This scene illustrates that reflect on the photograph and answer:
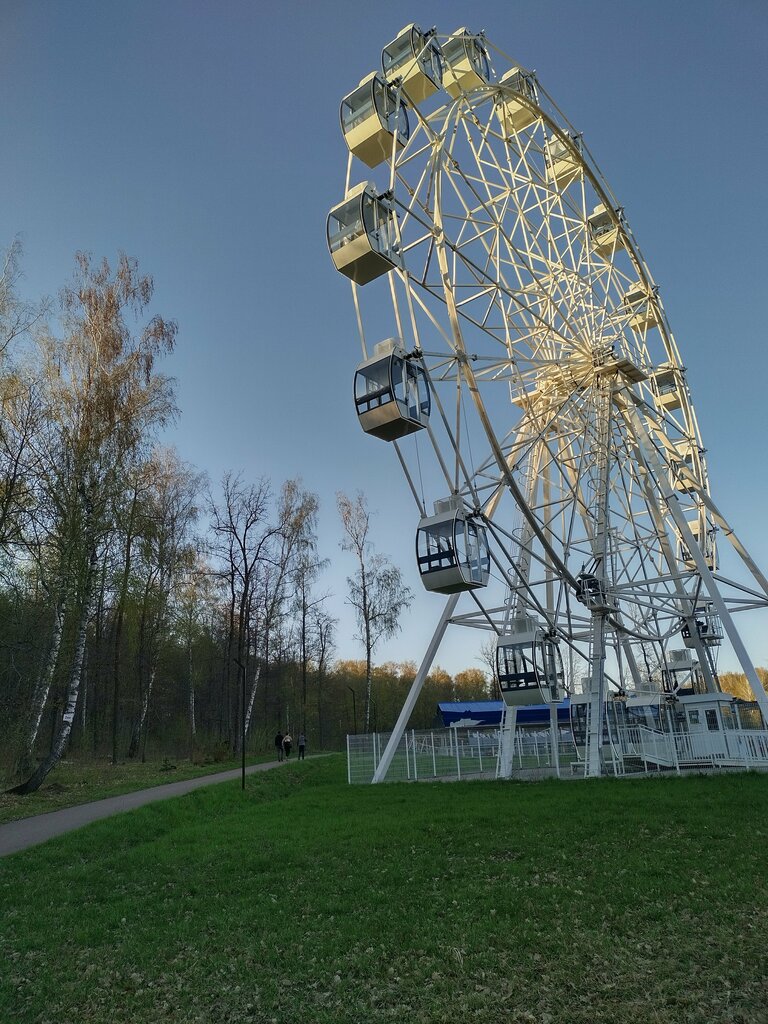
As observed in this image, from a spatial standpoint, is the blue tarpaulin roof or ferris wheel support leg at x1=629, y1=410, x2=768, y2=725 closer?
ferris wheel support leg at x1=629, y1=410, x2=768, y2=725

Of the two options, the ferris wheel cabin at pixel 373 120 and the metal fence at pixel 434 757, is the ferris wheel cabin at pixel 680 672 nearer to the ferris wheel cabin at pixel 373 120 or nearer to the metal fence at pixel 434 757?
the metal fence at pixel 434 757

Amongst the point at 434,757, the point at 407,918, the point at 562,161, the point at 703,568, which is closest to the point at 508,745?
the point at 434,757

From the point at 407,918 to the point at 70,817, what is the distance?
33.9 feet

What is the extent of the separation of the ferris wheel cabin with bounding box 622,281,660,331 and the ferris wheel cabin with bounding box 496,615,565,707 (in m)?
12.5

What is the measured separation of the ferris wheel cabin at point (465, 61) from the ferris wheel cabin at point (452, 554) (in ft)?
43.0

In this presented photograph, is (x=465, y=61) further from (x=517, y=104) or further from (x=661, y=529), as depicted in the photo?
(x=661, y=529)

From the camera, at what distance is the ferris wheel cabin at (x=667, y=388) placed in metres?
27.8

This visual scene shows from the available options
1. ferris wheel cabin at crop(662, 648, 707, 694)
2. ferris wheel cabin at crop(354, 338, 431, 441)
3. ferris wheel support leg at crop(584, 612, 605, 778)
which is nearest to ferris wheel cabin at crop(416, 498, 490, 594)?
ferris wheel cabin at crop(354, 338, 431, 441)

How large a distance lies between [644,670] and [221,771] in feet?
60.5

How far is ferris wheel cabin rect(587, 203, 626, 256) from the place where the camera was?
2562 cm

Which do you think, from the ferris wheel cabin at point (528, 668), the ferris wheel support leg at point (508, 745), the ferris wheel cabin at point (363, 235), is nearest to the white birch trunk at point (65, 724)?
the ferris wheel cabin at point (363, 235)

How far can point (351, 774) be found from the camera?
23.4 m

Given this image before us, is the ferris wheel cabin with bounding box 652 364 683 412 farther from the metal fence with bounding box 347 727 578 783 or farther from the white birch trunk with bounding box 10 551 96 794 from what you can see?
the white birch trunk with bounding box 10 551 96 794

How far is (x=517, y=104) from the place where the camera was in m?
23.4
